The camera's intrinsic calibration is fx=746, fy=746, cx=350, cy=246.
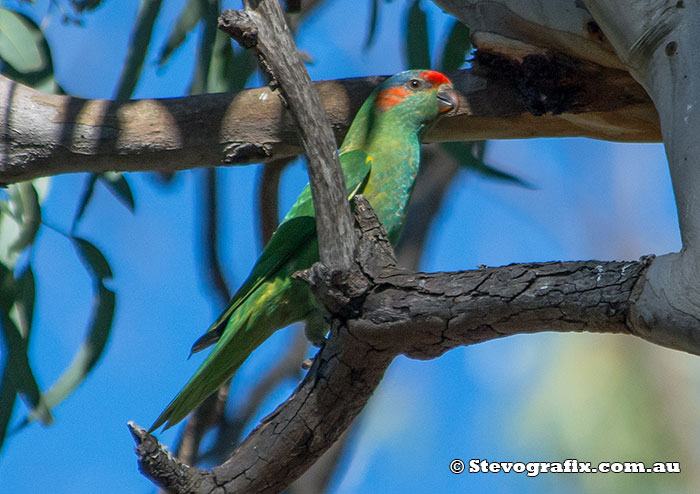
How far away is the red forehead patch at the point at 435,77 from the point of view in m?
2.60

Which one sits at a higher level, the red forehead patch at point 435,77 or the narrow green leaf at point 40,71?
the red forehead patch at point 435,77

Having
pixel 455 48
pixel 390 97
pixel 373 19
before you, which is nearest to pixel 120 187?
pixel 390 97

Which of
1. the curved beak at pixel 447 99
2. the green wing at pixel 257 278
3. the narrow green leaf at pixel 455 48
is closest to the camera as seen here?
the green wing at pixel 257 278

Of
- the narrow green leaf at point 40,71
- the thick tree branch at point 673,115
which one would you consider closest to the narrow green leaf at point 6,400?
the narrow green leaf at point 40,71

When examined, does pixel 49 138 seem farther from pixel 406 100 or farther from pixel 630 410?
pixel 630 410

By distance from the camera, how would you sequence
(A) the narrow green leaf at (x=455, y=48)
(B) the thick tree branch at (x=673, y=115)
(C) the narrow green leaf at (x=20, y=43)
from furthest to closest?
(A) the narrow green leaf at (x=455, y=48), (C) the narrow green leaf at (x=20, y=43), (B) the thick tree branch at (x=673, y=115)

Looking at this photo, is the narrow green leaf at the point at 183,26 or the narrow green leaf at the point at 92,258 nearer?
the narrow green leaf at the point at 92,258

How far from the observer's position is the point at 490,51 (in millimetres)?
2281

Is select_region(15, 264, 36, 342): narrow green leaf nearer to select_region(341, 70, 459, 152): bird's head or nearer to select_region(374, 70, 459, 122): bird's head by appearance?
select_region(341, 70, 459, 152): bird's head

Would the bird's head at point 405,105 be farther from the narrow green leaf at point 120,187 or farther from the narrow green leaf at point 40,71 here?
the narrow green leaf at point 40,71

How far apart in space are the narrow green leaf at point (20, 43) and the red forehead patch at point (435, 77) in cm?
142

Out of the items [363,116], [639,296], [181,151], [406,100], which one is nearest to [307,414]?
[639,296]

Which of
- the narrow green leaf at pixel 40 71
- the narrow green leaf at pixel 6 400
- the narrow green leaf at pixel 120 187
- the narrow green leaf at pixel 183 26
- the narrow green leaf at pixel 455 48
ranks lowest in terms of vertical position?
the narrow green leaf at pixel 6 400

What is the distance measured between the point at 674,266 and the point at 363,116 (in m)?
1.39
